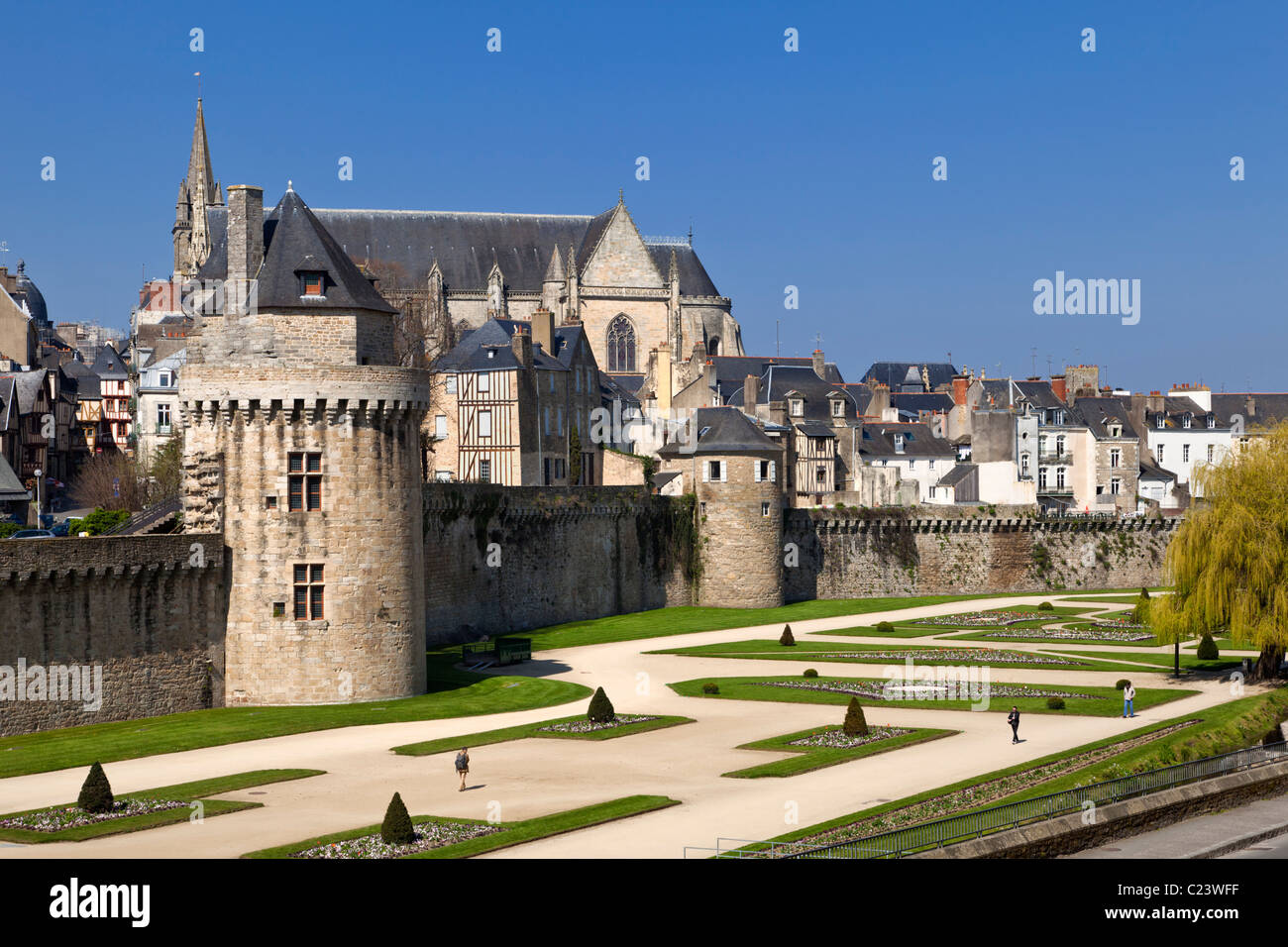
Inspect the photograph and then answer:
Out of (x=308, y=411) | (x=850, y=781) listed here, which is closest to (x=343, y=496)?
(x=308, y=411)

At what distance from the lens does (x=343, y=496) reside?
35.6 meters

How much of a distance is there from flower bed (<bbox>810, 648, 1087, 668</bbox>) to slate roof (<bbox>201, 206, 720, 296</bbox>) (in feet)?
163

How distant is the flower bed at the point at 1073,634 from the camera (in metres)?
51.3

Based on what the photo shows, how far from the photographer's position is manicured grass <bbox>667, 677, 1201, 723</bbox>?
36344 millimetres

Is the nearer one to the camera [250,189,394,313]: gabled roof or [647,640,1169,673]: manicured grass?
[250,189,394,313]: gabled roof

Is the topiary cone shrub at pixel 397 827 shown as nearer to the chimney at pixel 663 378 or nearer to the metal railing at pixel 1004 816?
the metal railing at pixel 1004 816

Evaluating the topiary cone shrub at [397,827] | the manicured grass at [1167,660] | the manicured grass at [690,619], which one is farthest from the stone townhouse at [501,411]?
the topiary cone shrub at [397,827]

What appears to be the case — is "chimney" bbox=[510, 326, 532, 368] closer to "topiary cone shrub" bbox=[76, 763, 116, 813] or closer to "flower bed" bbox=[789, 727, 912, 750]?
"flower bed" bbox=[789, 727, 912, 750]

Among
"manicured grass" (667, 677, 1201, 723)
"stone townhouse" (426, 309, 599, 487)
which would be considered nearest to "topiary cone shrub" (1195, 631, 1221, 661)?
"manicured grass" (667, 677, 1201, 723)

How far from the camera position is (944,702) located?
1495 inches

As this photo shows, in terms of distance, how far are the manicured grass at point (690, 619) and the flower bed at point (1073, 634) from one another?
8.65 meters
